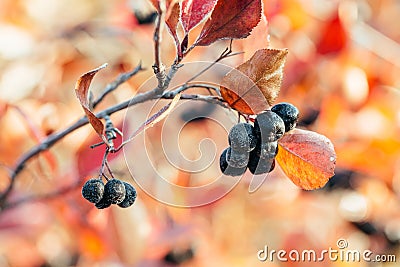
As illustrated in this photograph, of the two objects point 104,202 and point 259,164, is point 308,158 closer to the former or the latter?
point 259,164

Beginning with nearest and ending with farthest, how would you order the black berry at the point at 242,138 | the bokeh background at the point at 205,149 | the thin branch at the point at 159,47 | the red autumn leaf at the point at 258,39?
the thin branch at the point at 159,47, the black berry at the point at 242,138, the red autumn leaf at the point at 258,39, the bokeh background at the point at 205,149

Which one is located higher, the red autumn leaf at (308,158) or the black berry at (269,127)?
the black berry at (269,127)

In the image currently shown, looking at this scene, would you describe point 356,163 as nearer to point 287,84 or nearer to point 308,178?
point 287,84

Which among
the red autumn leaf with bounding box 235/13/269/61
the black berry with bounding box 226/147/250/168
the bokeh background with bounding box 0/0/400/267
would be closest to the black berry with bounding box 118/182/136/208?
the black berry with bounding box 226/147/250/168

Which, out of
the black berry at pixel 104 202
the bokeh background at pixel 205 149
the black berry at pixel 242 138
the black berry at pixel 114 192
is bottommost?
the bokeh background at pixel 205 149

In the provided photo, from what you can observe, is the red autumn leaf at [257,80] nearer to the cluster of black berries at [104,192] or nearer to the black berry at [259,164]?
the black berry at [259,164]

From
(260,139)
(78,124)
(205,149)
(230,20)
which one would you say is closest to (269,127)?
(260,139)

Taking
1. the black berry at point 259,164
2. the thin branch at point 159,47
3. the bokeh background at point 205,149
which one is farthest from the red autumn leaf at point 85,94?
the bokeh background at point 205,149
